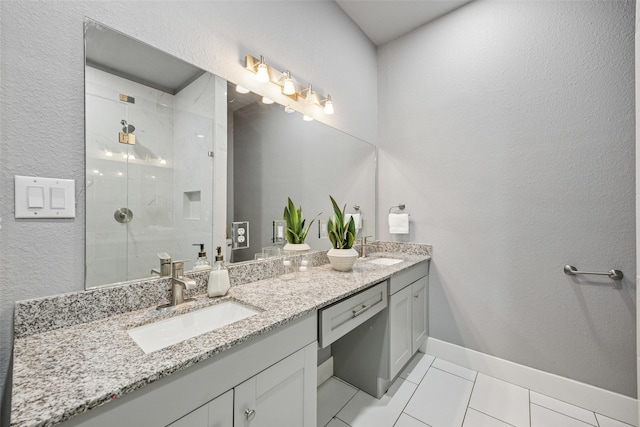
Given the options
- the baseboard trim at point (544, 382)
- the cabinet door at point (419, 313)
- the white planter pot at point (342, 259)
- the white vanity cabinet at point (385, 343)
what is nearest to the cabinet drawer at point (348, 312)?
the white vanity cabinet at point (385, 343)

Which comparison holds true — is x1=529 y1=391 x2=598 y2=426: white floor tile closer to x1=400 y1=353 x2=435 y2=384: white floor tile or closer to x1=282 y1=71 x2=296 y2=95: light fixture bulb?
x1=400 y1=353 x2=435 y2=384: white floor tile

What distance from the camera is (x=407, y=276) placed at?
1707 millimetres

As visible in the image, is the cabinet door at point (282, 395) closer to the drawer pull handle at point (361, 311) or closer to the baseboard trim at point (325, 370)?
the drawer pull handle at point (361, 311)

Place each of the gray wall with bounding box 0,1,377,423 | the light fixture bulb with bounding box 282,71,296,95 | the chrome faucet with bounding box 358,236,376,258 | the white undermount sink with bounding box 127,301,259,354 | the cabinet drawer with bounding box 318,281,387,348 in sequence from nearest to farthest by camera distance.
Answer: the gray wall with bounding box 0,1,377,423
the white undermount sink with bounding box 127,301,259,354
the cabinet drawer with bounding box 318,281,387,348
the light fixture bulb with bounding box 282,71,296,95
the chrome faucet with bounding box 358,236,376,258

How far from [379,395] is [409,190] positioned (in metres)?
1.49

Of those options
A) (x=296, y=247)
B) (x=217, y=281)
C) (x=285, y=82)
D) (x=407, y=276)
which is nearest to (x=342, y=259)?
(x=296, y=247)

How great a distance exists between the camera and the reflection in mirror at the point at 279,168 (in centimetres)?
131

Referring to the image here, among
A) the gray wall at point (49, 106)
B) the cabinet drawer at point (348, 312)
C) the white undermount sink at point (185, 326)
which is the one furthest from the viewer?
the cabinet drawer at point (348, 312)

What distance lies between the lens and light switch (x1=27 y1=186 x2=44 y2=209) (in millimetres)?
739

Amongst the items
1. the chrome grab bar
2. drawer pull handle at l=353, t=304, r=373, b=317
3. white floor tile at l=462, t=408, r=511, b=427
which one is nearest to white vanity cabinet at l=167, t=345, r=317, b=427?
drawer pull handle at l=353, t=304, r=373, b=317

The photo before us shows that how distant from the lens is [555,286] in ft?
5.11

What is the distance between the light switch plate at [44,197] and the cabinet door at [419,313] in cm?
183

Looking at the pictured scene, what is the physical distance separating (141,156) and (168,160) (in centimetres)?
9

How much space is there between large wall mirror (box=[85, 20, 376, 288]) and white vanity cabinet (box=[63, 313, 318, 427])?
52cm
